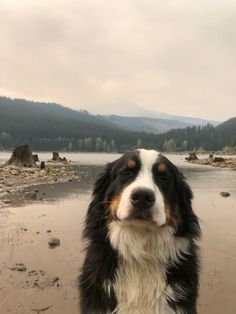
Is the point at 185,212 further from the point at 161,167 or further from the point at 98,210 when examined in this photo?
the point at 98,210

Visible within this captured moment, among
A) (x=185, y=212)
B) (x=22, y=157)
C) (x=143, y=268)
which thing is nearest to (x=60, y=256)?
(x=143, y=268)

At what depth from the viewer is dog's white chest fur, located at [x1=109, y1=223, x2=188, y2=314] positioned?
4613 mm

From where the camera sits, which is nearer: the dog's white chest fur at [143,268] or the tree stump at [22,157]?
the dog's white chest fur at [143,268]

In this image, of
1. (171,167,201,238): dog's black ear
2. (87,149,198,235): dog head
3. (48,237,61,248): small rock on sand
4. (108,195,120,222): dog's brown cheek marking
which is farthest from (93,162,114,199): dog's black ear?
(48,237,61,248): small rock on sand

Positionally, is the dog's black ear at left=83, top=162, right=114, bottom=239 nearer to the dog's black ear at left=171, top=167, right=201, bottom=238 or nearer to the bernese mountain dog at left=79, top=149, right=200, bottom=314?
the bernese mountain dog at left=79, top=149, right=200, bottom=314

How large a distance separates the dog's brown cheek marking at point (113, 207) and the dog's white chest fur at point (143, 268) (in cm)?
10

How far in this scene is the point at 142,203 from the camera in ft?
14.1

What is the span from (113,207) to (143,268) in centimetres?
76

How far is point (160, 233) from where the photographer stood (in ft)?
15.3

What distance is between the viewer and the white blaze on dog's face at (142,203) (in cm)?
430

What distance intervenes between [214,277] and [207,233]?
3785 mm

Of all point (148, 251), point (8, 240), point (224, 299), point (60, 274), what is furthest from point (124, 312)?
point (8, 240)

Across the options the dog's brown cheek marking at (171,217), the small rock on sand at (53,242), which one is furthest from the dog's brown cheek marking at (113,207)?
the small rock on sand at (53,242)

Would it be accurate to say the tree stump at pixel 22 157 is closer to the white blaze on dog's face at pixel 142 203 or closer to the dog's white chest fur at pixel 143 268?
the dog's white chest fur at pixel 143 268
